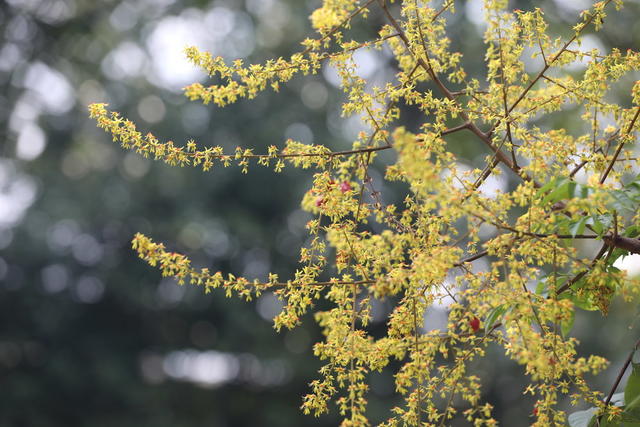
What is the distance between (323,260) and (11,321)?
21.1 ft

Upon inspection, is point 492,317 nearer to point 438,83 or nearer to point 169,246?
point 438,83

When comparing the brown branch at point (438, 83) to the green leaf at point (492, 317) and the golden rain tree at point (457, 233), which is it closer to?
the golden rain tree at point (457, 233)

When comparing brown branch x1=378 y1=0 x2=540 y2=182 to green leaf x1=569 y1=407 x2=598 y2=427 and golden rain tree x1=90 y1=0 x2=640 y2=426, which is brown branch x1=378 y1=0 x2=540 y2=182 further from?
green leaf x1=569 y1=407 x2=598 y2=427

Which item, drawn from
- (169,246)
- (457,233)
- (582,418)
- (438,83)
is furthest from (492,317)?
(169,246)

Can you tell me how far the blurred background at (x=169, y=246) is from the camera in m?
6.94

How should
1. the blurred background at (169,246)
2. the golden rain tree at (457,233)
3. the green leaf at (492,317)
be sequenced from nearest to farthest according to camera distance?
1. the golden rain tree at (457,233)
2. the green leaf at (492,317)
3. the blurred background at (169,246)

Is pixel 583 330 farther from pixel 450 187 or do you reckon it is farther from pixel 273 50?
pixel 450 187

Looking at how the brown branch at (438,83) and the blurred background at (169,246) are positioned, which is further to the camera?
the blurred background at (169,246)

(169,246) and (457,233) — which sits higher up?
(169,246)

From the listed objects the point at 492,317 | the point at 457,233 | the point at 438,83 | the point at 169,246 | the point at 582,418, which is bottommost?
the point at 582,418

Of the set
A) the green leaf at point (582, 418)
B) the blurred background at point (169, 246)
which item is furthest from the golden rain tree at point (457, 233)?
the blurred background at point (169, 246)

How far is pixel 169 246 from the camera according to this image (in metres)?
6.95

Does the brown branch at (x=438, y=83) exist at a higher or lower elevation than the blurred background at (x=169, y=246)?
lower

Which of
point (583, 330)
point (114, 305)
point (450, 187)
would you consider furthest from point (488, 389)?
point (450, 187)
